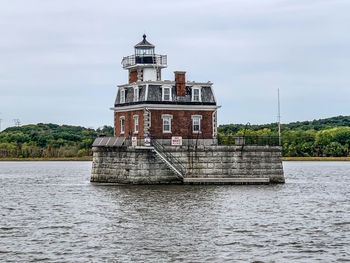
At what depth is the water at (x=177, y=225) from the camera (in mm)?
23469

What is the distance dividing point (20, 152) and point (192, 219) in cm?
13058

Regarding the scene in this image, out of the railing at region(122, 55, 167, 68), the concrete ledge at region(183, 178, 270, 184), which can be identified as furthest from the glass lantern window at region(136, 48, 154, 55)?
the concrete ledge at region(183, 178, 270, 184)

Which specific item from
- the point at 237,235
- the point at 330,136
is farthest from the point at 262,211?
the point at 330,136

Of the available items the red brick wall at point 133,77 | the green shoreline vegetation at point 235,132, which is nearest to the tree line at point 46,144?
the green shoreline vegetation at point 235,132

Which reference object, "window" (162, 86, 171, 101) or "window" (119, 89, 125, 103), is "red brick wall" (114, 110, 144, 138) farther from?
"window" (162, 86, 171, 101)

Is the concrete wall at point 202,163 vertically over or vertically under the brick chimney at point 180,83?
under

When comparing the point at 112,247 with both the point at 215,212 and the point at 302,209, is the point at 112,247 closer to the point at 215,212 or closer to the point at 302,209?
the point at 215,212

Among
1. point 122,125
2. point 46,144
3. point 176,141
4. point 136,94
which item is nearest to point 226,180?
point 176,141

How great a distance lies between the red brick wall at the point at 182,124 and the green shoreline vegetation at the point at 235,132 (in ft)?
201

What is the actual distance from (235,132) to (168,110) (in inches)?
2611

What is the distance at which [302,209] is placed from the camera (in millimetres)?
36219

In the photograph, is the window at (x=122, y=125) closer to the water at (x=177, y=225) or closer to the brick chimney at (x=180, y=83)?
the brick chimney at (x=180, y=83)

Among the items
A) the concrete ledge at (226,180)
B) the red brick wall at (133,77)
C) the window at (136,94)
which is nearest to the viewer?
the concrete ledge at (226,180)

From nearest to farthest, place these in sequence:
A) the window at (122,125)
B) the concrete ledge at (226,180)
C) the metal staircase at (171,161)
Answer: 1. the concrete ledge at (226,180)
2. the metal staircase at (171,161)
3. the window at (122,125)
